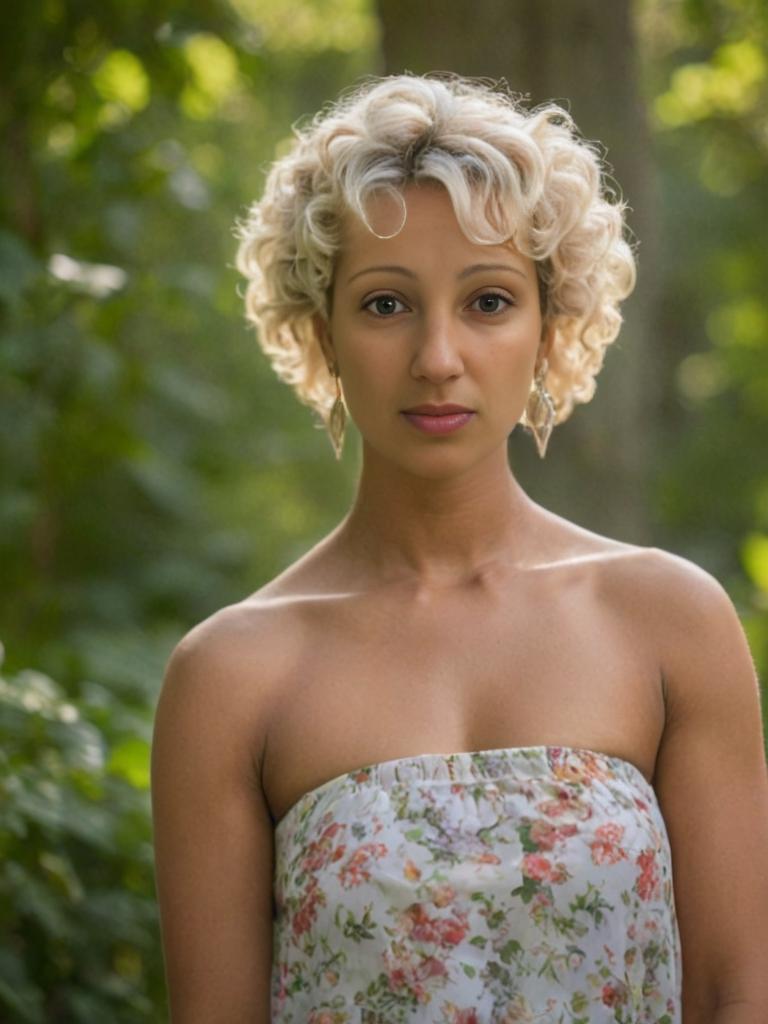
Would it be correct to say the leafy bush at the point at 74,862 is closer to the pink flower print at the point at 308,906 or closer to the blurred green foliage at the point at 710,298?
the pink flower print at the point at 308,906

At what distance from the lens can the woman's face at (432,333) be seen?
7.98ft

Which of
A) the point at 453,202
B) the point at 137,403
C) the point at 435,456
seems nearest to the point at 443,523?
the point at 435,456

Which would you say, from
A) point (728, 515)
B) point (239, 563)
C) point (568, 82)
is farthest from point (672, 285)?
point (568, 82)

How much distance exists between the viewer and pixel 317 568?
8.82 feet

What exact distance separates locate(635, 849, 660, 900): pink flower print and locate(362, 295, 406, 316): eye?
0.85 metres

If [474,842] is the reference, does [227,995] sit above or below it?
below

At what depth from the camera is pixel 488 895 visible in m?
2.30

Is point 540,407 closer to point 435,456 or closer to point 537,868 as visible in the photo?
point 435,456

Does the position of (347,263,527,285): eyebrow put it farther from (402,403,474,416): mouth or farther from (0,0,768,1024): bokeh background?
(0,0,768,1024): bokeh background

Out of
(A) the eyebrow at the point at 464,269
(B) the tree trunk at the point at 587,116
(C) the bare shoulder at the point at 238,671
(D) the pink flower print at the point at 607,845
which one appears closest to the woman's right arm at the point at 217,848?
Answer: (C) the bare shoulder at the point at 238,671

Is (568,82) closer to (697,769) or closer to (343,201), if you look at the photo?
(343,201)

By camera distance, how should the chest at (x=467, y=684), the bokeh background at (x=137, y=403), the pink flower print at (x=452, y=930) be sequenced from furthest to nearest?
the bokeh background at (x=137, y=403) < the chest at (x=467, y=684) < the pink flower print at (x=452, y=930)

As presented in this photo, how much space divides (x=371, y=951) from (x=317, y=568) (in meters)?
0.63

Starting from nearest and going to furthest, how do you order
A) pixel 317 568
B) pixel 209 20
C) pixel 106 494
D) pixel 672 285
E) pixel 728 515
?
1. pixel 317 568
2. pixel 209 20
3. pixel 106 494
4. pixel 728 515
5. pixel 672 285
